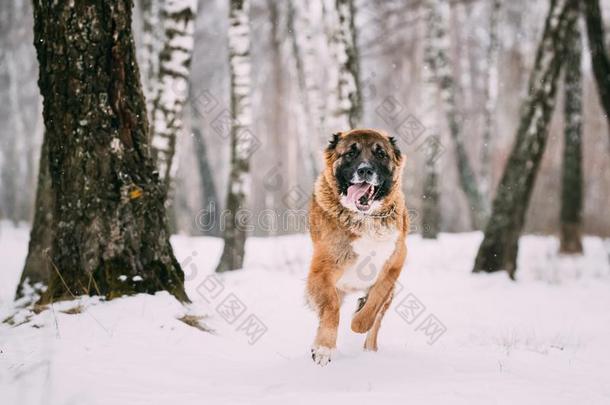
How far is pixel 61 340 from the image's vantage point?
10.7 feet

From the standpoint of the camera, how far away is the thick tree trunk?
1027 cm

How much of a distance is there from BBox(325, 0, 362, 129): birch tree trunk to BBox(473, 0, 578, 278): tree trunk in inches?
101

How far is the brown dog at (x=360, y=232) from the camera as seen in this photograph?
4215 millimetres

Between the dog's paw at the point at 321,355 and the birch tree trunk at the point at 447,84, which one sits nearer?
the dog's paw at the point at 321,355

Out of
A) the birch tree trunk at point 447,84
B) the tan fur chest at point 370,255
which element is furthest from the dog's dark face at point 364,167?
the birch tree trunk at point 447,84

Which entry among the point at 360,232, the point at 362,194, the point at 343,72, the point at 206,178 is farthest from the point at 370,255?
the point at 206,178

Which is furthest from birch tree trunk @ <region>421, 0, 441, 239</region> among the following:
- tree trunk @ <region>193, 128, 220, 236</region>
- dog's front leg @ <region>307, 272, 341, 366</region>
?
dog's front leg @ <region>307, 272, 341, 366</region>

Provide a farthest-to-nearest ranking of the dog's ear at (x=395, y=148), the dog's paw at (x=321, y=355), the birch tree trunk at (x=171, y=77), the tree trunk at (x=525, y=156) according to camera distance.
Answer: the tree trunk at (x=525, y=156), the birch tree trunk at (x=171, y=77), the dog's ear at (x=395, y=148), the dog's paw at (x=321, y=355)

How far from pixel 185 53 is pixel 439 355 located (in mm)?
5382

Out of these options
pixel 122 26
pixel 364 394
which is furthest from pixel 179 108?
pixel 364 394

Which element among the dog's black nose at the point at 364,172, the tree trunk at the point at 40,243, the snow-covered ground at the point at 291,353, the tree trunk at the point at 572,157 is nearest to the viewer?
the snow-covered ground at the point at 291,353

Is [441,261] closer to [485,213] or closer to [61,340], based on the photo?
[485,213]

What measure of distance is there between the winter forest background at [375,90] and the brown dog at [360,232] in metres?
8.29

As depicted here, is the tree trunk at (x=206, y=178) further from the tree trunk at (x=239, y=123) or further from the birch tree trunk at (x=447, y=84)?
the tree trunk at (x=239, y=123)
